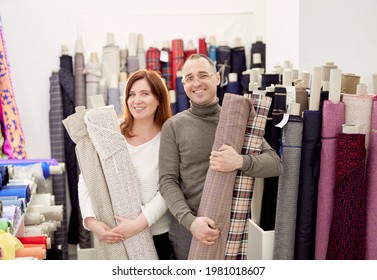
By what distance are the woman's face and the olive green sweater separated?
117 millimetres

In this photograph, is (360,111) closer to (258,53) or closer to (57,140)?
(258,53)

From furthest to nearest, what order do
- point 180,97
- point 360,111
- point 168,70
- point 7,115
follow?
point 168,70, point 180,97, point 7,115, point 360,111

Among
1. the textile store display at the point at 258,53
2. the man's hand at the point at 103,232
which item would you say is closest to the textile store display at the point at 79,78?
the textile store display at the point at 258,53

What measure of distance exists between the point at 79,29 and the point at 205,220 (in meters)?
2.45

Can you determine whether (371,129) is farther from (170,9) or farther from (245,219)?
(170,9)

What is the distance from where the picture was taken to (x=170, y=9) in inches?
156

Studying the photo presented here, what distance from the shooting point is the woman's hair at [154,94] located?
2.06m

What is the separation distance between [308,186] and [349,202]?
175 millimetres

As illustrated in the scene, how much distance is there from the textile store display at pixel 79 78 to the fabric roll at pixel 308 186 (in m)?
2.15

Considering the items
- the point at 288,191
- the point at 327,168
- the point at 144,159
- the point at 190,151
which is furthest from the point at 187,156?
the point at 327,168

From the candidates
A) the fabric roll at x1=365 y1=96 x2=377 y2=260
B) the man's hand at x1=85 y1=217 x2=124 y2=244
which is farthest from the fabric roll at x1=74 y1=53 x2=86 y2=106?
the fabric roll at x1=365 y1=96 x2=377 y2=260

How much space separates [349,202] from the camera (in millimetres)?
1823

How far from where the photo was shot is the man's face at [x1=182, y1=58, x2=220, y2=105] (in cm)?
193
